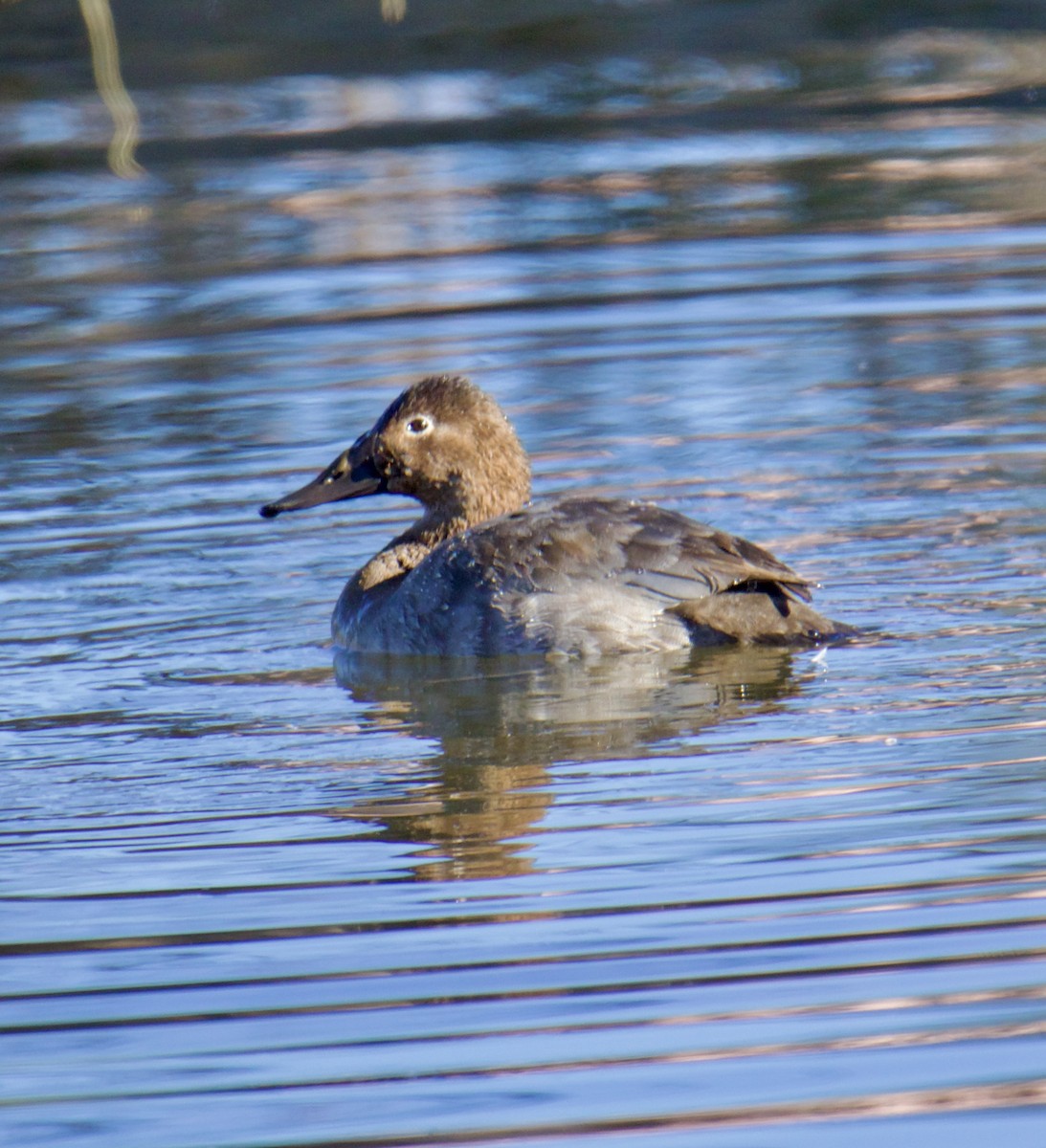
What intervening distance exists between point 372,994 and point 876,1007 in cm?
101

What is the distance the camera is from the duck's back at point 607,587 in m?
7.14

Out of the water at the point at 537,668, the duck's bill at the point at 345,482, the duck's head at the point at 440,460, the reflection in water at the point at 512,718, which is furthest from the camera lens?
the duck's bill at the point at 345,482

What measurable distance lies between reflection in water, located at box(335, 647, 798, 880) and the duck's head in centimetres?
93

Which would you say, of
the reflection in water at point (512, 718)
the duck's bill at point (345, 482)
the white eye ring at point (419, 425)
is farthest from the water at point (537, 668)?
the white eye ring at point (419, 425)

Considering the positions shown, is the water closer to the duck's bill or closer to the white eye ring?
the duck's bill

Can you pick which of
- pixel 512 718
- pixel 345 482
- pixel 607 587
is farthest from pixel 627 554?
pixel 345 482

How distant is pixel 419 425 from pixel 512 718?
1.88 meters

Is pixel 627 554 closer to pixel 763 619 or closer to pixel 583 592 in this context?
pixel 583 592

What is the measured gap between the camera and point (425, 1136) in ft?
13.2

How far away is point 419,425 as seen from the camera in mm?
8305

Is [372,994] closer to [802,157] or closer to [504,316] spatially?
[504,316]

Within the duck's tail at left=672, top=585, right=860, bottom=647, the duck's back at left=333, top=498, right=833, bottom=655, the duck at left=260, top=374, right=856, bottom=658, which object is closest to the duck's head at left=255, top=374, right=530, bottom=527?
the duck at left=260, top=374, right=856, bottom=658

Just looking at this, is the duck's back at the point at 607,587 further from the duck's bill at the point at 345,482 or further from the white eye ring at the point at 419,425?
the duck's bill at the point at 345,482

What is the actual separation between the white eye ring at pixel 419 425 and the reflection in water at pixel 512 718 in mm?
1005
